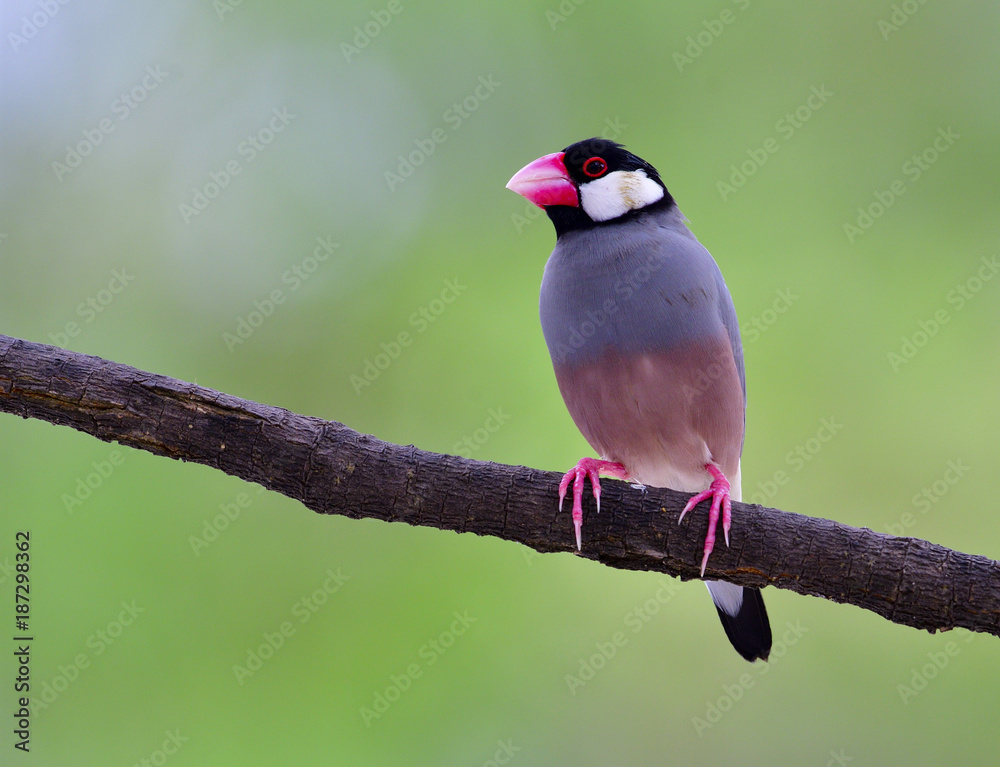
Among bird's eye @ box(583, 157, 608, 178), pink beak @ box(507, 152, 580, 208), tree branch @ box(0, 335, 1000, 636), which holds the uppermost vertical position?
bird's eye @ box(583, 157, 608, 178)

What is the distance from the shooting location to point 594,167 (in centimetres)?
301

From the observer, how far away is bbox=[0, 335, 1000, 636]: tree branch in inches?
88.0

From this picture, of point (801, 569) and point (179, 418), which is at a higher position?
point (179, 418)

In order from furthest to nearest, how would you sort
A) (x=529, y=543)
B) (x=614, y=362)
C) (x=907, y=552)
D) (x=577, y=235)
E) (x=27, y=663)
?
(x=27, y=663) → (x=577, y=235) → (x=614, y=362) → (x=529, y=543) → (x=907, y=552)

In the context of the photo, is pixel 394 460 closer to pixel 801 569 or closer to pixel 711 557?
pixel 711 557

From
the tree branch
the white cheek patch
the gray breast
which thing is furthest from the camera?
the white cheek patch

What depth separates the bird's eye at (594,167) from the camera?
3.00m

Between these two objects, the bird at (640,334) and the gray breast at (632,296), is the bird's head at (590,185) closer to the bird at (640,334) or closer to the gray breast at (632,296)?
the bird at (640,334)

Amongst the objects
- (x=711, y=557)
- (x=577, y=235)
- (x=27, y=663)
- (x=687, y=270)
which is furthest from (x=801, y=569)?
(x=27, y=663)

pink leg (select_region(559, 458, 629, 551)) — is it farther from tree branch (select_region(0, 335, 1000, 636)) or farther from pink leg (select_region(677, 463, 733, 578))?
pink leg (select_region(677, 463, 733, 578))

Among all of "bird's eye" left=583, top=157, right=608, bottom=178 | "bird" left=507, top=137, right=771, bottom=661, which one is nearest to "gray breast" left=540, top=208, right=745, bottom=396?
"bird" left=507, top=137, right=771, bottom=661

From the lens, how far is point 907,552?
2189mm

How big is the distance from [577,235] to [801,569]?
1.36 metres

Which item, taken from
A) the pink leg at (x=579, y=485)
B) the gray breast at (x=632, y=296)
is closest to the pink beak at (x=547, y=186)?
the gray breast at (x=632, y=296)
